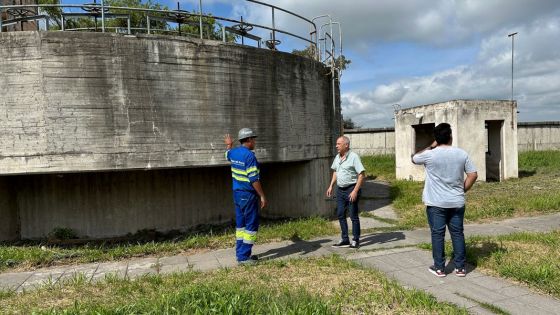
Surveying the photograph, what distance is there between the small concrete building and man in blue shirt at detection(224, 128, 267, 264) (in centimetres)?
1008

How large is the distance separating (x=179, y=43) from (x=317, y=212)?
433 centimetres

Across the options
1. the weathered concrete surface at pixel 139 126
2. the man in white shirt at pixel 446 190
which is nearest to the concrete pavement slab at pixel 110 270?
the weathered concrete surface at pixel 139 126

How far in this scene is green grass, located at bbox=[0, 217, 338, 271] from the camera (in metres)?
6.23

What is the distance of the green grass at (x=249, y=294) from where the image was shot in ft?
12.3

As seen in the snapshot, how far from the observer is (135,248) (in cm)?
668

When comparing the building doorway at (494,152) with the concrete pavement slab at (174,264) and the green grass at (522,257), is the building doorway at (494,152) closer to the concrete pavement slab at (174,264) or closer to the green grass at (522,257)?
the green grass at (522,257)

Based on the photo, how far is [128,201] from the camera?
303 inches

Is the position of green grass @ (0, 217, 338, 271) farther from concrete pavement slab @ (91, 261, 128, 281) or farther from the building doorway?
the building doorway

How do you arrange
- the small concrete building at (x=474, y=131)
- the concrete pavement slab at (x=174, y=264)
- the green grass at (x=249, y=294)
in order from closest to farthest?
the green grass at (x=249, y=294) < the concrete pavement slab at (x=174, y=264) < the small concrete building at (x=474, y=131)

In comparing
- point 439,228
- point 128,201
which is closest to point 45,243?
point 128,201

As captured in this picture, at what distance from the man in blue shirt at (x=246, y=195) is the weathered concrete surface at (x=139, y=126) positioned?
1523mm

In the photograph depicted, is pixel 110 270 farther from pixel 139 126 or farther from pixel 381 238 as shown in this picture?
pixel 381 238

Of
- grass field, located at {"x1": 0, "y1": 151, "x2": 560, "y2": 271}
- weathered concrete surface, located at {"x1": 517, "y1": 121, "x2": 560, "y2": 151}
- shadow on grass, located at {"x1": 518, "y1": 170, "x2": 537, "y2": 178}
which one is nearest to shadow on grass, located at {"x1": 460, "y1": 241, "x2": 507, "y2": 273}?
grass field, located at {"x1": 0, "y1": 151, "x2": 560, "y2": 271}

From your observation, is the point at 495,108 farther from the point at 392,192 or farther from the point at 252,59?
the point at 252,59
